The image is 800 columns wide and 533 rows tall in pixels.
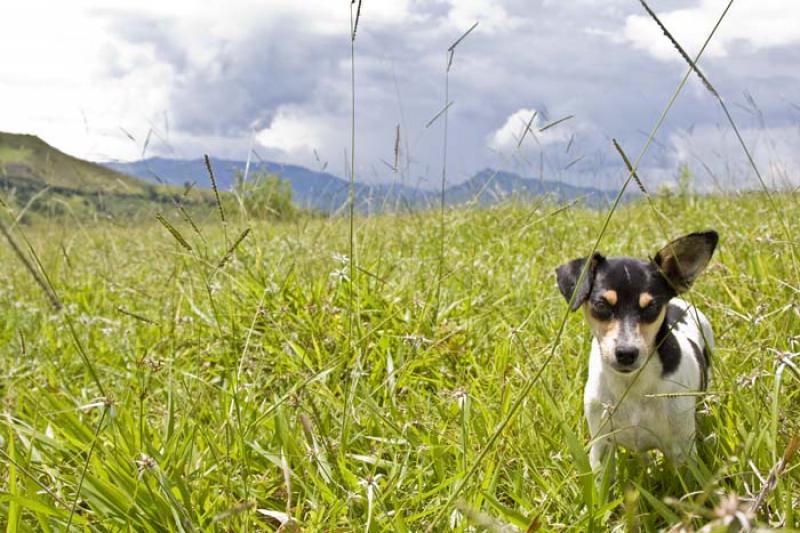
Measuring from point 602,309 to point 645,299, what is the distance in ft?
0.58

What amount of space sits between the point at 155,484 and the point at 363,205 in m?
4.46

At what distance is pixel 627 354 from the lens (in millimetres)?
2717

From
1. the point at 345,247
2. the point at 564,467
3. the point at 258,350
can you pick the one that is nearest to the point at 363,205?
the point at 345,247

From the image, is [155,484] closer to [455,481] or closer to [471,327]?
[455,481]

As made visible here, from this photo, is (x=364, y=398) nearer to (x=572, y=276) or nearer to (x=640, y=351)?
(x=572, y=276)

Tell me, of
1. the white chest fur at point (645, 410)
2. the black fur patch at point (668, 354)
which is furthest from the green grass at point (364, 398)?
the black fur patch at point (668, 354)

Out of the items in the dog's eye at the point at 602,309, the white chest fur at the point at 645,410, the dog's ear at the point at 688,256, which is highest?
the dog's ear at the point at 688,256

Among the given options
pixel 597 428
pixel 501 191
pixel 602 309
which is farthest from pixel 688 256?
pixel 501 191

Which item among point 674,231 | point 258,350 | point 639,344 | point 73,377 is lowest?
point 73,377

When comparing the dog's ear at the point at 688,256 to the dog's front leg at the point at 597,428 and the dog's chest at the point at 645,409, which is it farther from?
the dog's front leg at the point at 597,428

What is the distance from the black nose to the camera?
8.91 ft

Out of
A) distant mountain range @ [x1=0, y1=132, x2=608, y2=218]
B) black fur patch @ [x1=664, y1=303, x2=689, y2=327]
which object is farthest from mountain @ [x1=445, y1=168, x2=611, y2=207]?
black fur patch @ [x1=664, y1=303, x2=689, y2=327]

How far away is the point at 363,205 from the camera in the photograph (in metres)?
6.72

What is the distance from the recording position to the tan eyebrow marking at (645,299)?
286cm
